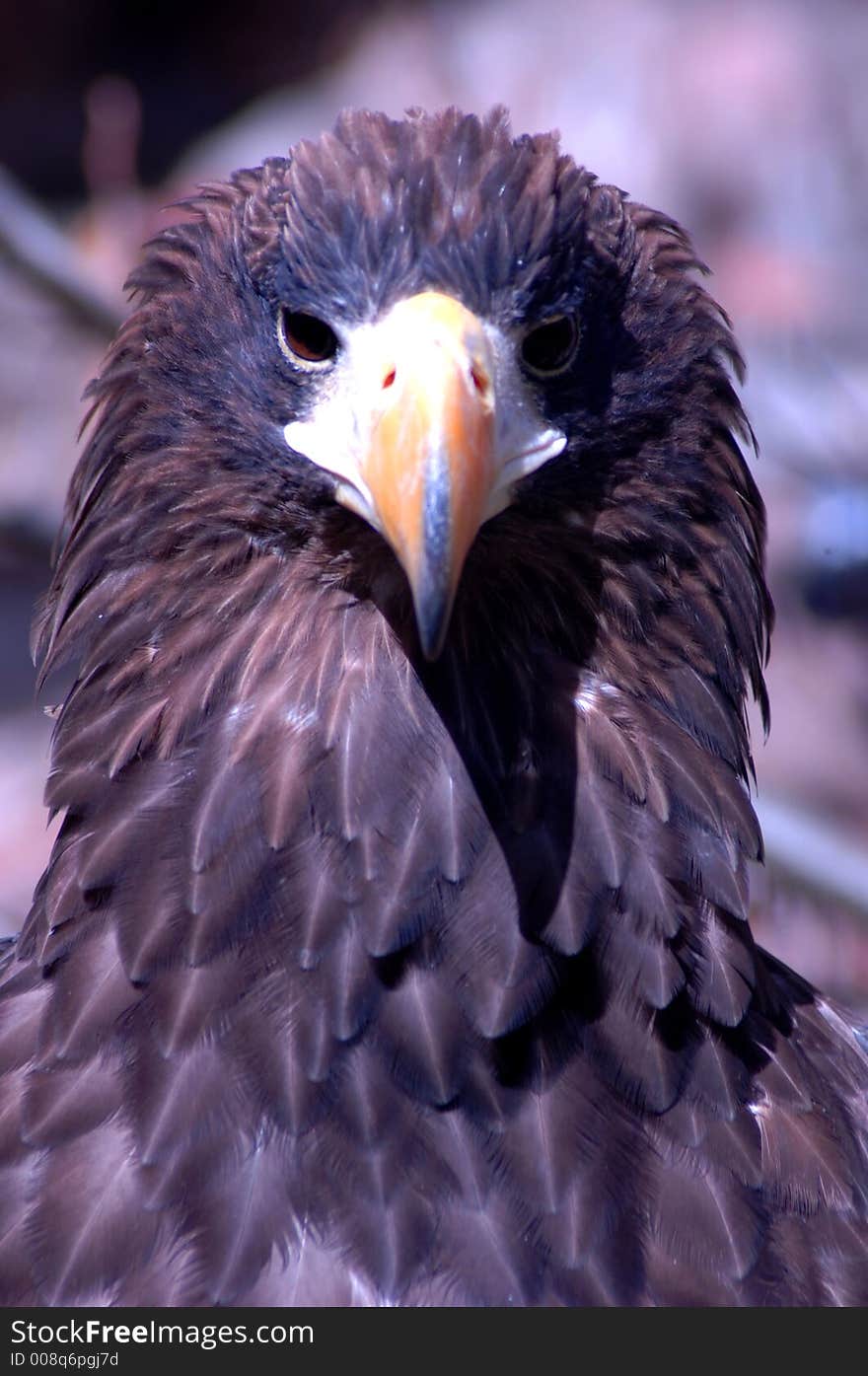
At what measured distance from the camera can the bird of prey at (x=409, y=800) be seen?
5.99 feet

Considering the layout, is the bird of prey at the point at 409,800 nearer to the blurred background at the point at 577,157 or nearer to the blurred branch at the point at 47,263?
the blurred branch at the point at 47,263

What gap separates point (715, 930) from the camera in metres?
2.02

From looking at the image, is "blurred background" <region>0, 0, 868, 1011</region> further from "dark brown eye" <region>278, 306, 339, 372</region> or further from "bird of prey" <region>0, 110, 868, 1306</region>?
"dark brown eye" <region>278, 306, 339, 372</region>

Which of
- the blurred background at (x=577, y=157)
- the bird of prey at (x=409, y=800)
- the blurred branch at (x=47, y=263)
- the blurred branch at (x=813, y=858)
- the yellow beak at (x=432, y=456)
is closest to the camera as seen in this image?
the yellow beak at (x=432, y=456)

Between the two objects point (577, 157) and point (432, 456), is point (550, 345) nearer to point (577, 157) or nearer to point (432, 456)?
point (432, 456)

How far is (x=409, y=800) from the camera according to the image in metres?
1.93

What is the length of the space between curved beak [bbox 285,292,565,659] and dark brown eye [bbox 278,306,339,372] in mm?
56

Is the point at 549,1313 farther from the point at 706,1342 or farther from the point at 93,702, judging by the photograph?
the point at 93,702

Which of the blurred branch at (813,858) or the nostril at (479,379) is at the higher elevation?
the nostril at (479,379)

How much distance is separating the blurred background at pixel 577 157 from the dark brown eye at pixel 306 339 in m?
4.23

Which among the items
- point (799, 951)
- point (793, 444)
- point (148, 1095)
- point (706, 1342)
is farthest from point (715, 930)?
point (793, 444)

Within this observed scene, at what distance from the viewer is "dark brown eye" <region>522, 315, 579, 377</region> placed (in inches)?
74.8

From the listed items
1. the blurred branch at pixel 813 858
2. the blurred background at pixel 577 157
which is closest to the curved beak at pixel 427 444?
the blurred branch at pixel 813 858

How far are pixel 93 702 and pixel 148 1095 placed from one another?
1.56 ft
